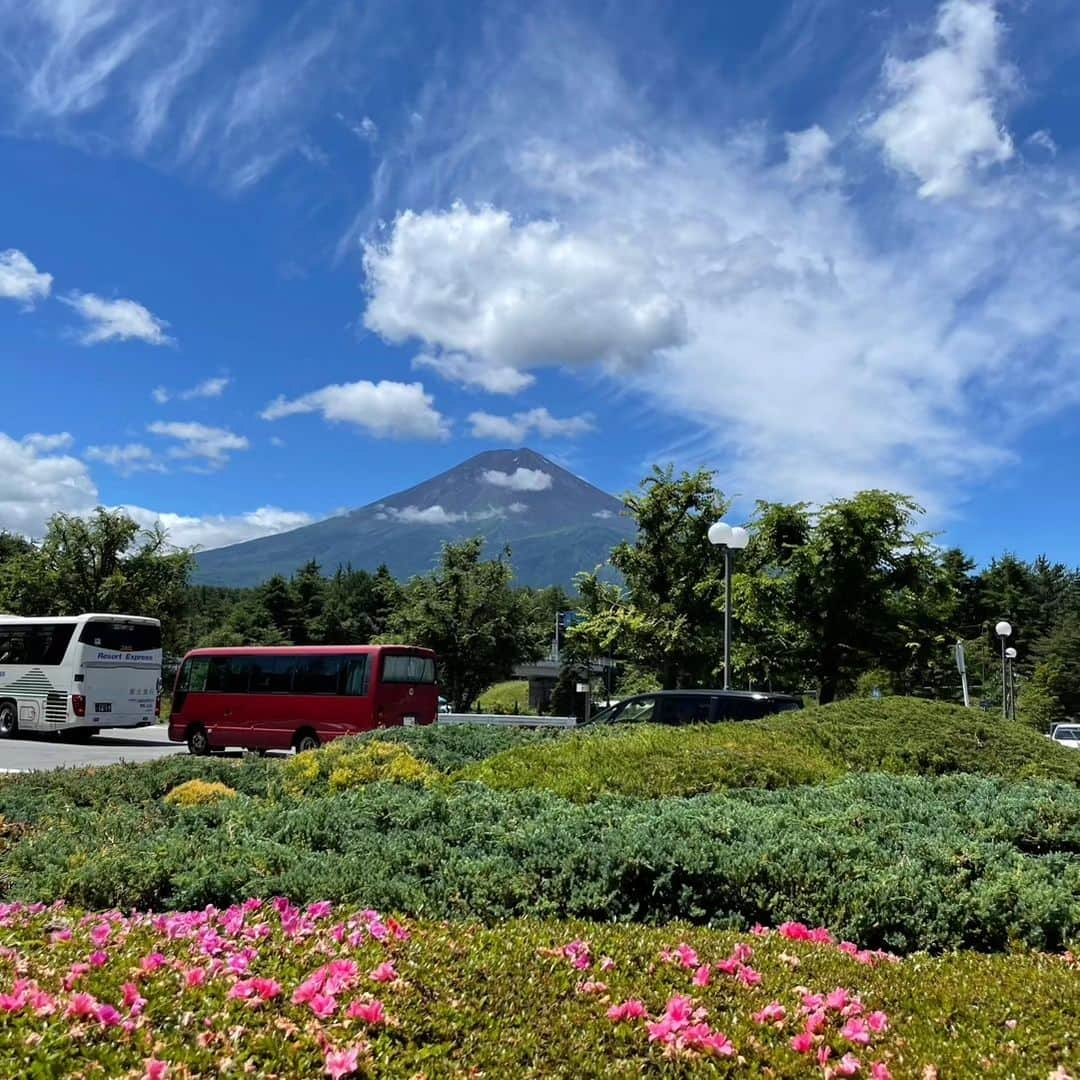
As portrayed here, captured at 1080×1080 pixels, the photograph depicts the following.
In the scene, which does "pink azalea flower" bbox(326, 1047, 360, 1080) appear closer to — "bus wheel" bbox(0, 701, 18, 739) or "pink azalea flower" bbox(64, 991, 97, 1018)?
"pink azalea flower" bbox(64, 991, 97, 1018)

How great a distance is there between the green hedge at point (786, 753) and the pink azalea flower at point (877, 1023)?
13.3 ft

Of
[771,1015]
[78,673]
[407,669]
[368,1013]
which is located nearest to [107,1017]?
[368,1013]

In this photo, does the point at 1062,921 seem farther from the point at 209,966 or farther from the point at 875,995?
the point at 209,966

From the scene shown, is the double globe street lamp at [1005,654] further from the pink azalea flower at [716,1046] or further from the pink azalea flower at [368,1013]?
the pink azalea flower at [368,1013]

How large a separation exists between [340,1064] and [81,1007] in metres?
0.80

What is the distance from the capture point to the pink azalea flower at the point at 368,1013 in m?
2.87

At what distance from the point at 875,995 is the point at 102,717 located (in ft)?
77.6

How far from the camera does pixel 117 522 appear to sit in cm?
3597

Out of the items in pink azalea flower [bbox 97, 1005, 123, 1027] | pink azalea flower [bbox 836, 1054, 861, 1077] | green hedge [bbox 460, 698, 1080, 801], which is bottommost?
pink azalea flower [bbox 836, 1054, 861, 1077]

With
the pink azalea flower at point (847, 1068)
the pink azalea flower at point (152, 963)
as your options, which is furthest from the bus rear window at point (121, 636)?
the pink azalea flower at point (847, 1068)

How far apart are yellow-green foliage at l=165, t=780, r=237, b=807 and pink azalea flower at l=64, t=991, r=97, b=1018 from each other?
16.3ft

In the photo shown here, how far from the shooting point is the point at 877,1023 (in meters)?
3.08

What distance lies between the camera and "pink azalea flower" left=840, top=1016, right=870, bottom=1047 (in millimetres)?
2955

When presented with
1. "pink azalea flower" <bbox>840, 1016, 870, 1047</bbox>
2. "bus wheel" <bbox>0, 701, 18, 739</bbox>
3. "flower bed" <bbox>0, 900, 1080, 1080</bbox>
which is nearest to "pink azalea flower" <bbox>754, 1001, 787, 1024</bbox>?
"flower bed" <bbox>0, 900, 1080, 1080</bbox>
